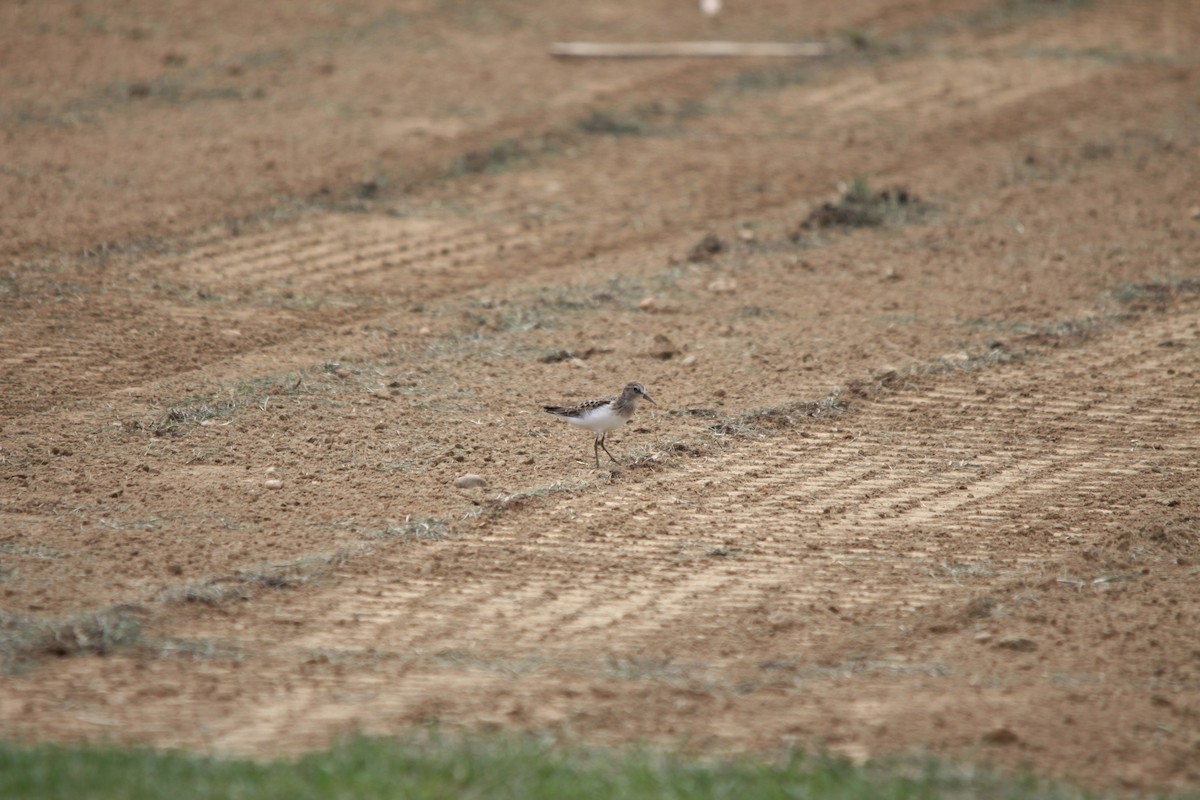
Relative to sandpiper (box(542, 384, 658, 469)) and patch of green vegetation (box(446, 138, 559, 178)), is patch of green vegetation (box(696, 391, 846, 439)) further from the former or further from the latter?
patch of green vegetation (box(446, 138, 559, 178))

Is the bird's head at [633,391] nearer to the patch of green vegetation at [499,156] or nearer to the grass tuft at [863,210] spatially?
the grass tuft at [863,210]

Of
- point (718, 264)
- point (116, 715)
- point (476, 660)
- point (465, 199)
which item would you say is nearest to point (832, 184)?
point (718, 264)

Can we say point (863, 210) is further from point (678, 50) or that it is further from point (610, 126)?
point (678, 50)

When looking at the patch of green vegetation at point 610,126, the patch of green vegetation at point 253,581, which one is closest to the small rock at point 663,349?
the patch of green vegetation at point 253,581

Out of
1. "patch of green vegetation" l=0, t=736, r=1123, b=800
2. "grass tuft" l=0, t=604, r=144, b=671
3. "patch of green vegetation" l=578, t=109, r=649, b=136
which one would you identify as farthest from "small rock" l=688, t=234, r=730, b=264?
"patch of green vegetation" l=0, t=736, r=1123, b=800

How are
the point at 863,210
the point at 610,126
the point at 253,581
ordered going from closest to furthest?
1. the point at 253,581
2. the point at 863,210
3. the point at 610,126

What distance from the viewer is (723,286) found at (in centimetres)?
1224

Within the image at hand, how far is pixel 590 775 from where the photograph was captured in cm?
542

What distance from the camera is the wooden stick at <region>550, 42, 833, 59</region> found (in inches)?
733

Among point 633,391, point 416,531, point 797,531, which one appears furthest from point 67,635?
point 797,531

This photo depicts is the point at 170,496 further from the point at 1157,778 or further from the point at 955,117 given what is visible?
the point at 955,117

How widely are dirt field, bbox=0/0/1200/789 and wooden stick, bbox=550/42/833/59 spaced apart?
0.41m

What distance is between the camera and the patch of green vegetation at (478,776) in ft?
17.1

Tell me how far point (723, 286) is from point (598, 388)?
8.45 feet
